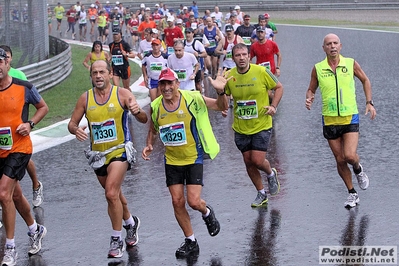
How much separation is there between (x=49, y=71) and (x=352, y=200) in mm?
13436

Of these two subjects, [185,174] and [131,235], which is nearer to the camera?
[185,174]

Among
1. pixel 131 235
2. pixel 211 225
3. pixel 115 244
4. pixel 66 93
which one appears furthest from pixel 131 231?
pixel 66 93

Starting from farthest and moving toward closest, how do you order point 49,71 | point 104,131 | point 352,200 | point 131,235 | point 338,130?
point 49,71
point 338,130
point 352,200
point 131,235
point 104,131

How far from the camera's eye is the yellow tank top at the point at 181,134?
324 inches

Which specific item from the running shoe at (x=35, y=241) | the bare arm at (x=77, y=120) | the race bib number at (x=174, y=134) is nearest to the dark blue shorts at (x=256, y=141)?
the race bib number at (x=174, y=134)

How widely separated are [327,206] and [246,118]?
1414 mm

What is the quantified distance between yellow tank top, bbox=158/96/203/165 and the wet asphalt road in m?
0.93

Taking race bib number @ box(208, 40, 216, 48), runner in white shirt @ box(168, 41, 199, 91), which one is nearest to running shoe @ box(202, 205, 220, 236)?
runner in white shirt @ box(168, 41, 199, 91)

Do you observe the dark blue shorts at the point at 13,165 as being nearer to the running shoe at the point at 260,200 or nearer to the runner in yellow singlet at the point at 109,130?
the runner in yellow singlet at the point at 109,130

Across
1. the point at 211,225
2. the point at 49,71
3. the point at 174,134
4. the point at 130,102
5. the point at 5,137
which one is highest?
the point at 130,102

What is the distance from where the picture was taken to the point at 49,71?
21.5 m

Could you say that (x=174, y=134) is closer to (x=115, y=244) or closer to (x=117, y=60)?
(x=115, y=244)

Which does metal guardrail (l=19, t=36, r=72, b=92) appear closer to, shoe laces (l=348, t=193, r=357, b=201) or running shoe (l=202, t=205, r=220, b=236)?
shoe laces (l=348, t=193, r=357, b=201)

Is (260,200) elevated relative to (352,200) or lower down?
lower down
